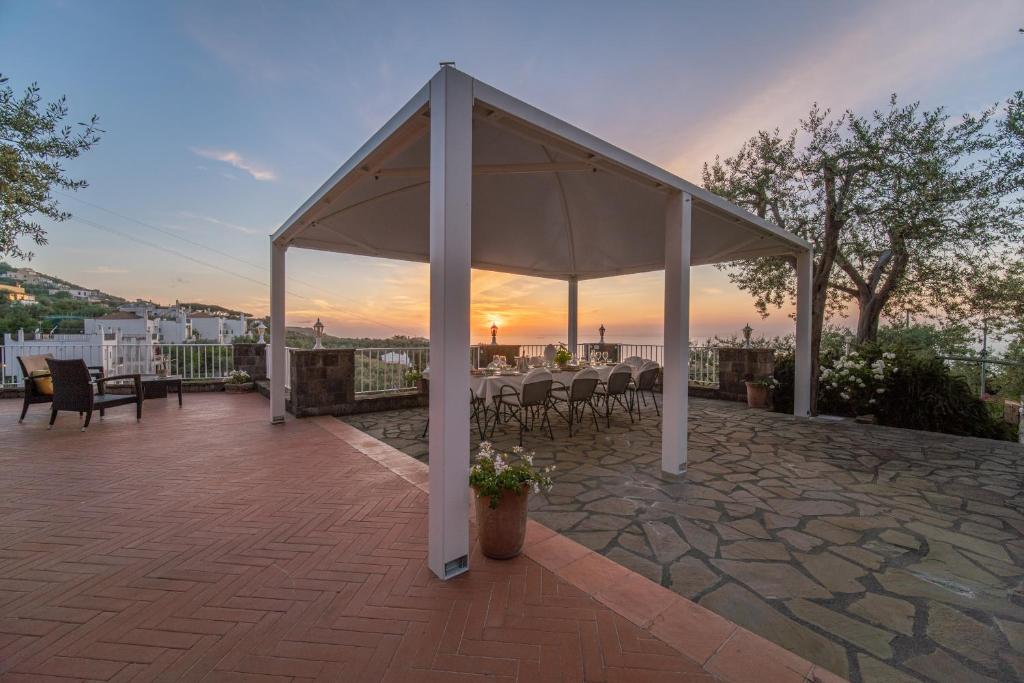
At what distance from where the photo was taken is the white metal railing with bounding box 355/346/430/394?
6.91 m

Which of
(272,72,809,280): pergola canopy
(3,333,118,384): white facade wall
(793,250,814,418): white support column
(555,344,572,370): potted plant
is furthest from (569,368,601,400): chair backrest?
(3,333,118,384): white facade wall

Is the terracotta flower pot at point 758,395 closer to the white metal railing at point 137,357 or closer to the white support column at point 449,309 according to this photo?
the white support column at point 449,309

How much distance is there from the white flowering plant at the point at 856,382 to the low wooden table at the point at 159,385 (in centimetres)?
1079

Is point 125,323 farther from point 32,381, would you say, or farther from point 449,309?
point 449,309

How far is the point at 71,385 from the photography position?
5062 millimetres

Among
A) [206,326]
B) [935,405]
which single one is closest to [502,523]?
[935,405]

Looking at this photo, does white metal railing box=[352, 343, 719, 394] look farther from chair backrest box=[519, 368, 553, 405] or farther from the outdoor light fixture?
chair backrest box=[519, 368, 553, 405]

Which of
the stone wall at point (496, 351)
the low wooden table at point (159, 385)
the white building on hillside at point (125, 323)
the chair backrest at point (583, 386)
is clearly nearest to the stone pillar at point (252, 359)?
the low wooden table at point (159, 385)

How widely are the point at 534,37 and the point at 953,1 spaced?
525 centimetres

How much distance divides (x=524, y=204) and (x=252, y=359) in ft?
22.6

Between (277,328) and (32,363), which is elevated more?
(277,328)

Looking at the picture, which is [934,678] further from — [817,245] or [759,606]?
[817,245]

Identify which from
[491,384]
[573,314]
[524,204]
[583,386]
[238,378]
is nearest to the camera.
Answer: [491,384]

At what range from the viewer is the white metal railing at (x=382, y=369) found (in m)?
6.91
